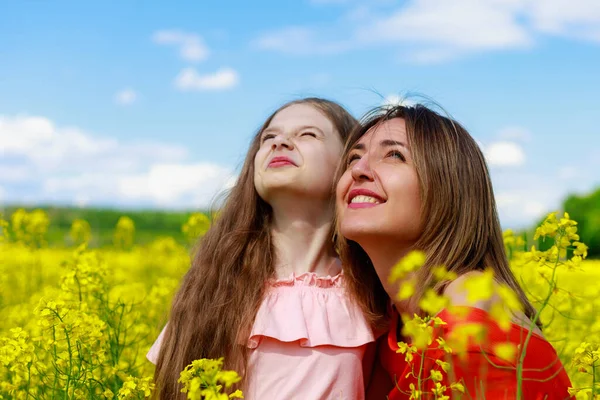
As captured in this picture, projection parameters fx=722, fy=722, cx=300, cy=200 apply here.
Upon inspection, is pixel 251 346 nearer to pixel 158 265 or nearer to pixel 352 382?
pixel 352 382

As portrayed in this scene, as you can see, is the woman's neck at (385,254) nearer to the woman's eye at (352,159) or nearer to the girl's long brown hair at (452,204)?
the girl's long brown hair at (452,204)

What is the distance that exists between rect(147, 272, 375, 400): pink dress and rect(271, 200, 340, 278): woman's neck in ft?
0.45

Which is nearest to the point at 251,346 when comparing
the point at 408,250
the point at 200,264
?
the point at 200,264

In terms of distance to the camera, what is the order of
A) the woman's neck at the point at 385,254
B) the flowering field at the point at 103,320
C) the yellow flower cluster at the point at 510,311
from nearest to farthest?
the yellow flower cluster at the point at 510,311
the flowering field at the point at 103,320
the woman's neck at the point at 385,254

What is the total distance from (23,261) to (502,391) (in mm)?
4833

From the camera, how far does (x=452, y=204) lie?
8.55ft

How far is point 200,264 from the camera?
307 cm

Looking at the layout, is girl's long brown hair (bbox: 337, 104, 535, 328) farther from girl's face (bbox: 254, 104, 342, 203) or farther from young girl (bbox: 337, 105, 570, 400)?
girl's face (bbox: 254, 104, 342, 203)

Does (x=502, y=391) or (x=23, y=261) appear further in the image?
(x=23, y=261)

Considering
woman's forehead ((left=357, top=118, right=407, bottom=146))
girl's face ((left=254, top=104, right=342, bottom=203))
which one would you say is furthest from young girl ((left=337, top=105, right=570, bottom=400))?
girl's face ((left=254, top=104, right=342, bottom=203))

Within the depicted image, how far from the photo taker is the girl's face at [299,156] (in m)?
2.82

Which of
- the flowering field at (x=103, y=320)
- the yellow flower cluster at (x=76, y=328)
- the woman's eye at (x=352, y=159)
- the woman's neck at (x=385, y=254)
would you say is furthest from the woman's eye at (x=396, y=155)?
the yellow flower cluster at (x=76, y=328)

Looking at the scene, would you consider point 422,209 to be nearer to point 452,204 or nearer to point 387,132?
point 452,204

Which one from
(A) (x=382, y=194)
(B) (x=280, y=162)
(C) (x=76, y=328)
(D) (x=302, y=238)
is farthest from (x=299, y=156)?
(C) (x=76, y=328)
